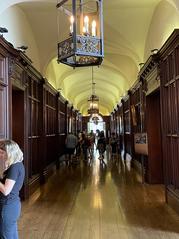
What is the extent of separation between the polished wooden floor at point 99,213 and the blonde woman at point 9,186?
1774mm

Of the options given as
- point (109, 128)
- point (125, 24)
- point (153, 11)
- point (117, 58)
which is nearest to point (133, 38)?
point (125, 24)

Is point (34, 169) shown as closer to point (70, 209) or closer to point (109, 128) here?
point (70, 209)

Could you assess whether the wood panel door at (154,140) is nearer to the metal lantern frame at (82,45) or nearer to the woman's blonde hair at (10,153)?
the metal lantern frame at (82,45)

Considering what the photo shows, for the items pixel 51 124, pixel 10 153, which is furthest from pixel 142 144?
pixel 10 153

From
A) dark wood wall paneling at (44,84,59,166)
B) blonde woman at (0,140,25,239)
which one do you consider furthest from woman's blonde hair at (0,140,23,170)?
dark wood wall paneling at (44,84,59,166)

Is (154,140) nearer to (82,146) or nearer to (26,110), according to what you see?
(26,110)

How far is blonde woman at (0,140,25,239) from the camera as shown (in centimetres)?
279

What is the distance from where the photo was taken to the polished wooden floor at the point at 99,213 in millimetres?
4602

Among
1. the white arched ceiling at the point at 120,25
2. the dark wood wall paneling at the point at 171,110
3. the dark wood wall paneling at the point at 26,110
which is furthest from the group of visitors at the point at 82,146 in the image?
the dark wood wall paneling at the point at 171,110

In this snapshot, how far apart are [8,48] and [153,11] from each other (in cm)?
377

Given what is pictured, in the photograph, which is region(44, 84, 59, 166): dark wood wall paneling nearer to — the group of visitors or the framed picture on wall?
the group of visitors

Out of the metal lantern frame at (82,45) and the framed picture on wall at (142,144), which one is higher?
the metal lantern frame at (82,45)

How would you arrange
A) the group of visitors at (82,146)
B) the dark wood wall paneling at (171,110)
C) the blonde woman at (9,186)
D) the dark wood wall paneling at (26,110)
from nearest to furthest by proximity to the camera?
the blonde woman at (9,186)
the dark wood wall paneling at (171,110)
the dark wood wall paneling at (26,110)
the group of visitors at (82,146)

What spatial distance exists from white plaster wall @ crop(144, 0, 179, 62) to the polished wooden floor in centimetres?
357
